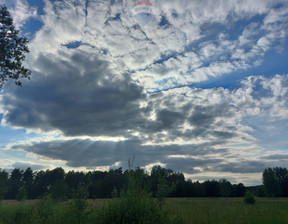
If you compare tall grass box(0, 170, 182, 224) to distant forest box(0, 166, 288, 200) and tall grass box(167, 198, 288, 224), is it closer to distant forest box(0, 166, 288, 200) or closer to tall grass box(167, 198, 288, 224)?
tall grass box(167, 198, 288, 224)

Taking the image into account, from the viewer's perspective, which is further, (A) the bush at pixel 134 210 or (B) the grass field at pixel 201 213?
(B) the grass field at pixel 201 213

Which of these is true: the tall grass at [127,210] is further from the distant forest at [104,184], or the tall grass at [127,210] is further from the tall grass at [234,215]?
the distant forest at [104,184]

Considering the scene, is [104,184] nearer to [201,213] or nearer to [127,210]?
[201,213]

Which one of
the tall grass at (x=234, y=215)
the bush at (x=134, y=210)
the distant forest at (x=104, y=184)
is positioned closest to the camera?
the bush at (x=134, y=210)

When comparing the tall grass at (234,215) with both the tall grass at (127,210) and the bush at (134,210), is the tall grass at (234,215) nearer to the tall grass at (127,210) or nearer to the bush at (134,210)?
the tall grass at (127,210)

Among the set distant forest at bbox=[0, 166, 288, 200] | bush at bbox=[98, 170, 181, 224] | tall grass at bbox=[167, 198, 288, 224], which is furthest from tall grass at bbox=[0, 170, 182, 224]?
distant forest at bbox=[0, 166, 288, 200]

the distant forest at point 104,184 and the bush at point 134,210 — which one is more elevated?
the distant forest at point 104,184

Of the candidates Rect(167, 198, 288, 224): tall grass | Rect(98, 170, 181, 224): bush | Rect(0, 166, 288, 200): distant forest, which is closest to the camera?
Rect(98, 170, 181, 224): bush

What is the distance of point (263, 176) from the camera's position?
75.6 meters

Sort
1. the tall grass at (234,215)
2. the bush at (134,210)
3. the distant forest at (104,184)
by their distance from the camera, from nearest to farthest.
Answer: the bush at (134,210) → the tall grass at (234,215) → the distant forest at (104,184)

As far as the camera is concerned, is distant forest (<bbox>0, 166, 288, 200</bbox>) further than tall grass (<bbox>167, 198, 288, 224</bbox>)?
Yes

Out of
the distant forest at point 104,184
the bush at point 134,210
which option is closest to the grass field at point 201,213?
the bush at point 134,210

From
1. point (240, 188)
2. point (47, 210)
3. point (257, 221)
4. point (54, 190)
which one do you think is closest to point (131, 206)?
point (257, 221)

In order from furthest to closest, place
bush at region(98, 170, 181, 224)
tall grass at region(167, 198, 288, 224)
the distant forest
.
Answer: the distant forest < tall grass at region(167, 198, 288, 224) < bush at region(98, 170, 181, 224)
